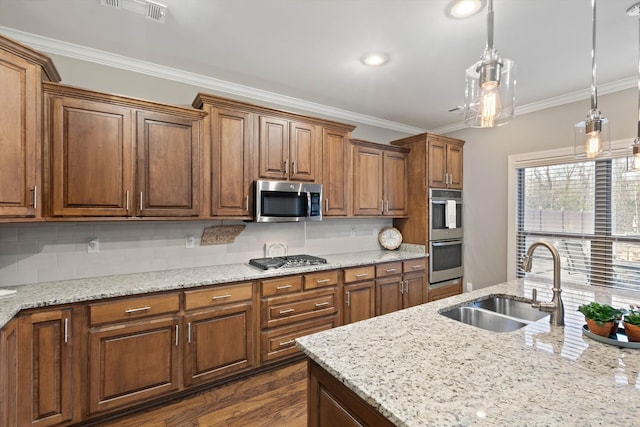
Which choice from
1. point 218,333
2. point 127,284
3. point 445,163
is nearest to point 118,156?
point 127,284

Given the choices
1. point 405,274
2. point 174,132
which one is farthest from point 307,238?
point 174,132

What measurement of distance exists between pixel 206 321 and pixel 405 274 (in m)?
2.34

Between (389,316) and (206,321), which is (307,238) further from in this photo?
(389,316)

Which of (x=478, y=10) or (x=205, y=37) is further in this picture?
(x=205, y=37)

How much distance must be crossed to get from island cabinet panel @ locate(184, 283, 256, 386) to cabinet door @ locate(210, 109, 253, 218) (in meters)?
0.73

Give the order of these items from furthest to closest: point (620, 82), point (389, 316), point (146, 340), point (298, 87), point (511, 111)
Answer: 1. point (298, 87)
2. point (620, 82)
3. point (146, 340)
4. point (389, 316)
5. point (511, 111)

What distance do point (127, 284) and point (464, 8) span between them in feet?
9.73

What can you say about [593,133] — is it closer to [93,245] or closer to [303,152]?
[303,152]

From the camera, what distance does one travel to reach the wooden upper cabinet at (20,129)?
177 centimetres

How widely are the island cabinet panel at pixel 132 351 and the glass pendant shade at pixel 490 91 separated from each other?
2274 millimetres

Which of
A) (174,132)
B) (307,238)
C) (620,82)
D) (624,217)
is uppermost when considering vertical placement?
(620,82)

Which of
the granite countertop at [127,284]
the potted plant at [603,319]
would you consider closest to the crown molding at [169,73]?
the granite countertop at [127,284]

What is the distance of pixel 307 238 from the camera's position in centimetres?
361

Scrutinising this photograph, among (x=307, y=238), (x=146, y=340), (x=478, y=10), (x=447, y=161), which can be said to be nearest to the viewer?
(x=478, y=10)
